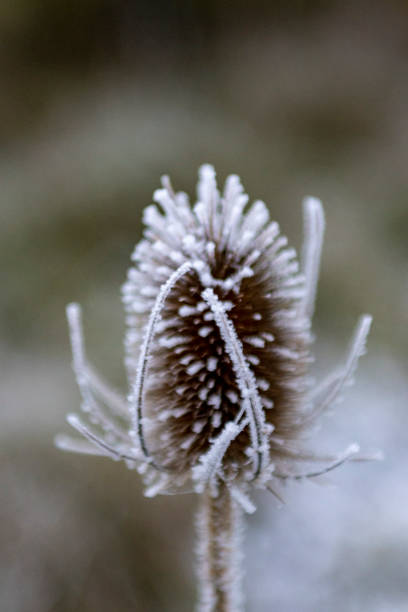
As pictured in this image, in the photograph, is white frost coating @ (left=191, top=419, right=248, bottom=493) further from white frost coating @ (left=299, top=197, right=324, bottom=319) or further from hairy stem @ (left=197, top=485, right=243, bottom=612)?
white frost coating @ (left=299, top=197, right=324, bottom=319)

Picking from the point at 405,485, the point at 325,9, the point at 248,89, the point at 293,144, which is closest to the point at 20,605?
the point at 405,485

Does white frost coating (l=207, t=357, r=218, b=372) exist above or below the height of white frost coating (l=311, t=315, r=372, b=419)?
above

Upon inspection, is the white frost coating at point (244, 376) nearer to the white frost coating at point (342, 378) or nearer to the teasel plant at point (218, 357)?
the teasel plant at point (218, 357)

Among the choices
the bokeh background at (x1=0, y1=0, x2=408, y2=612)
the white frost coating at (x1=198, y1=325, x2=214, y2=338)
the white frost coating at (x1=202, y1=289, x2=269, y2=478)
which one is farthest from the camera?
the bokeh background at (x1=0, y1=0, x2=408, y2=612)

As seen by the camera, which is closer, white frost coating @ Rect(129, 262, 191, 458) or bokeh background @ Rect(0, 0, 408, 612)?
white frost coating @ Rect(129, 262, 191, 458)

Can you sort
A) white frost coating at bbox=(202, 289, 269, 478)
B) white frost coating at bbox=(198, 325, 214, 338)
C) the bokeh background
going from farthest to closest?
the bokeh background < white frost coating at bbox=(198, 325, 214, 338) < white frost coating at bbox=(202, 289, 269, 478)

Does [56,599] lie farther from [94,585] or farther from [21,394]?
[21,394]

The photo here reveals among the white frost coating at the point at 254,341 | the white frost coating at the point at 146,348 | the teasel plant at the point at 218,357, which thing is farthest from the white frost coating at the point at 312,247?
the white frost coating at the point at 146,348

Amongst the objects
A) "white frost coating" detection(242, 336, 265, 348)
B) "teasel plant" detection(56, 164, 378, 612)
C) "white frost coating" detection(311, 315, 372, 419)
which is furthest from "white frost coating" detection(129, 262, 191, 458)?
"white frost coating" detection(311, 315, 372, 419)

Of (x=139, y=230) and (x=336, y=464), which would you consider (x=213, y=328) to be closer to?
(x=336, y=464)
